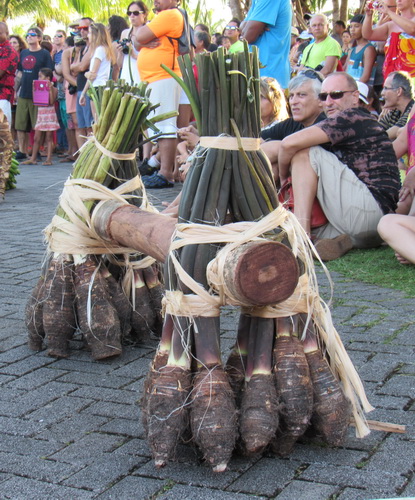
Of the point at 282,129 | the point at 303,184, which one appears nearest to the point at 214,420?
the point at 303,184

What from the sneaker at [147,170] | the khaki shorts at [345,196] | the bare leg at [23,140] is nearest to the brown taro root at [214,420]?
the khaki shorts at [345,196]

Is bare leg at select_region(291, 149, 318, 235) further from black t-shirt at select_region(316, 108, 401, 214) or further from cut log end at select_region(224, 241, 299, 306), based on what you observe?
cut log end at select_region(224, 241, 299, 306)

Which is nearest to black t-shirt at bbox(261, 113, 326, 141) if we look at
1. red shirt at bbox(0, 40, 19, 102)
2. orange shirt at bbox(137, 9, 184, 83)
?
orange shirt at bbox(137, 9, 184, 83)

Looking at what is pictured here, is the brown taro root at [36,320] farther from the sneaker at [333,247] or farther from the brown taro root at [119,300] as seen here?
the sneaker at [333,247]

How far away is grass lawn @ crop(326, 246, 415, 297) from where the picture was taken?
4527 mm

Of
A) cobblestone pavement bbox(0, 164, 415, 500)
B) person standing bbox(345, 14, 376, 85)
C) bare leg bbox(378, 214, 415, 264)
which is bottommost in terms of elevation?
cobblestone pavement bbox(0, 164, 415, 500)

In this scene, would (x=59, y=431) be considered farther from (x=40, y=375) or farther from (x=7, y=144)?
(x=7, y=144)

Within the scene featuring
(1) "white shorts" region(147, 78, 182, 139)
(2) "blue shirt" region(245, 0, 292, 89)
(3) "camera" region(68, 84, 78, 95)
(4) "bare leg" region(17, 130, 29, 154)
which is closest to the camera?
(2) "blue shirt" region(245, 0, 292, 89)

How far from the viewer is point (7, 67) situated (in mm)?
11172

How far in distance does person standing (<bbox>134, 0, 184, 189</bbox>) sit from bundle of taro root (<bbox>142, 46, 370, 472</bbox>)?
5210mm

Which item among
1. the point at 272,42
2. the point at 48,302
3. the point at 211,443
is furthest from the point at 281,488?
the point at 272,42

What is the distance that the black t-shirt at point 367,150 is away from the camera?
5.16 m

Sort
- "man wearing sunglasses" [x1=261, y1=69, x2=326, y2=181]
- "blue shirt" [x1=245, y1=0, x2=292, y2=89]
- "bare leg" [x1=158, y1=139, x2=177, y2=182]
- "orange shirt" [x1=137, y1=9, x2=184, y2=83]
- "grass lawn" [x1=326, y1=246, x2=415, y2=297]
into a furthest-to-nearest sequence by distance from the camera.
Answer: "bare leg" [x1=158, y1=139, x2=177, y2=182]
"orange shirt" [x1=137, y1=9, x2=184, y2=83]
"blue shirt" [x1=245, y1=0, x2=292, y2=89]
"man wearing sunglasses" [x1=261, y1=69, x2=326, y2=181]
"grass lawn" [x1=326, y1=246, x2=415, y2=297]

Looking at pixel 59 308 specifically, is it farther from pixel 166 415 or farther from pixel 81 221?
pixel 166 415
